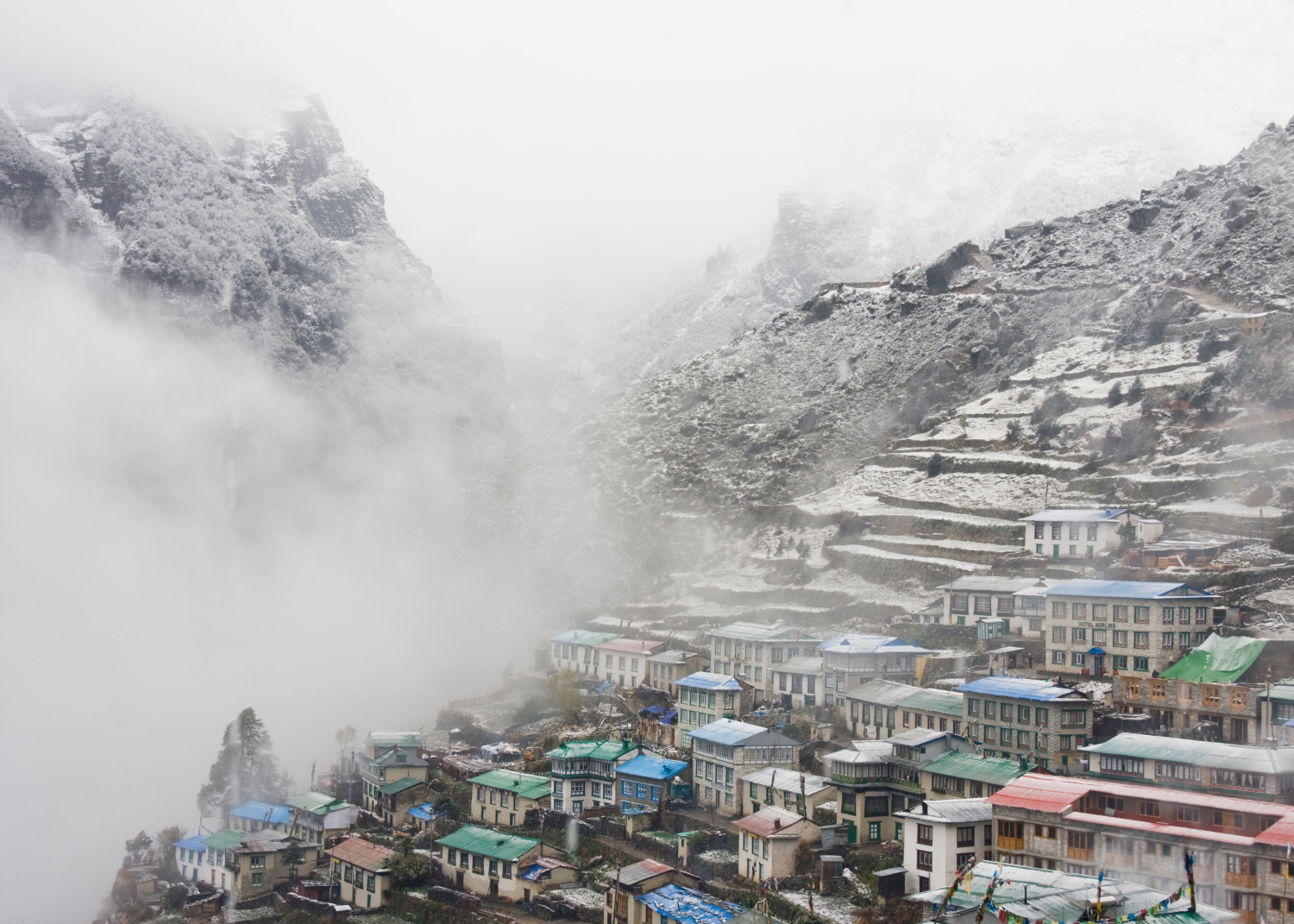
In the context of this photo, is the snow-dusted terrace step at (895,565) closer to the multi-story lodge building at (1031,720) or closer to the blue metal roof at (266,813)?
the multi-story lodge building at (1031,720)

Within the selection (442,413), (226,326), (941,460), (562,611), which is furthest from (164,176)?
(941,460)

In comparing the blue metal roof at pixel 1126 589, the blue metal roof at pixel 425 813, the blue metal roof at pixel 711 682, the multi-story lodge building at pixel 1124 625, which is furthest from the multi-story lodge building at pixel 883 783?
the blue metal roof at pixel 425 813

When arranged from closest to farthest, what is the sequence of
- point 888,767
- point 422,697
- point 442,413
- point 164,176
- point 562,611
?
point 888,767 → point 422,697 → point 562,611 → point 164,176 → point 442,413

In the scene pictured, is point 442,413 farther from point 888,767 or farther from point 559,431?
point 888,767

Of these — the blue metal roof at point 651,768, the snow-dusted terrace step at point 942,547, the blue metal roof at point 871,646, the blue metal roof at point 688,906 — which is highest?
the snow-dusted terrace step at point 942,547

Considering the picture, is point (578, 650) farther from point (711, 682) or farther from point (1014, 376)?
point (1014, 376)

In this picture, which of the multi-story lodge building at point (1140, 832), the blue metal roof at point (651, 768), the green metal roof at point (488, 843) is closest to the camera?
the multi-story lodge building at point (1140, 832)

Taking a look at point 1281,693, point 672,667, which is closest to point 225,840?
point 672,667
